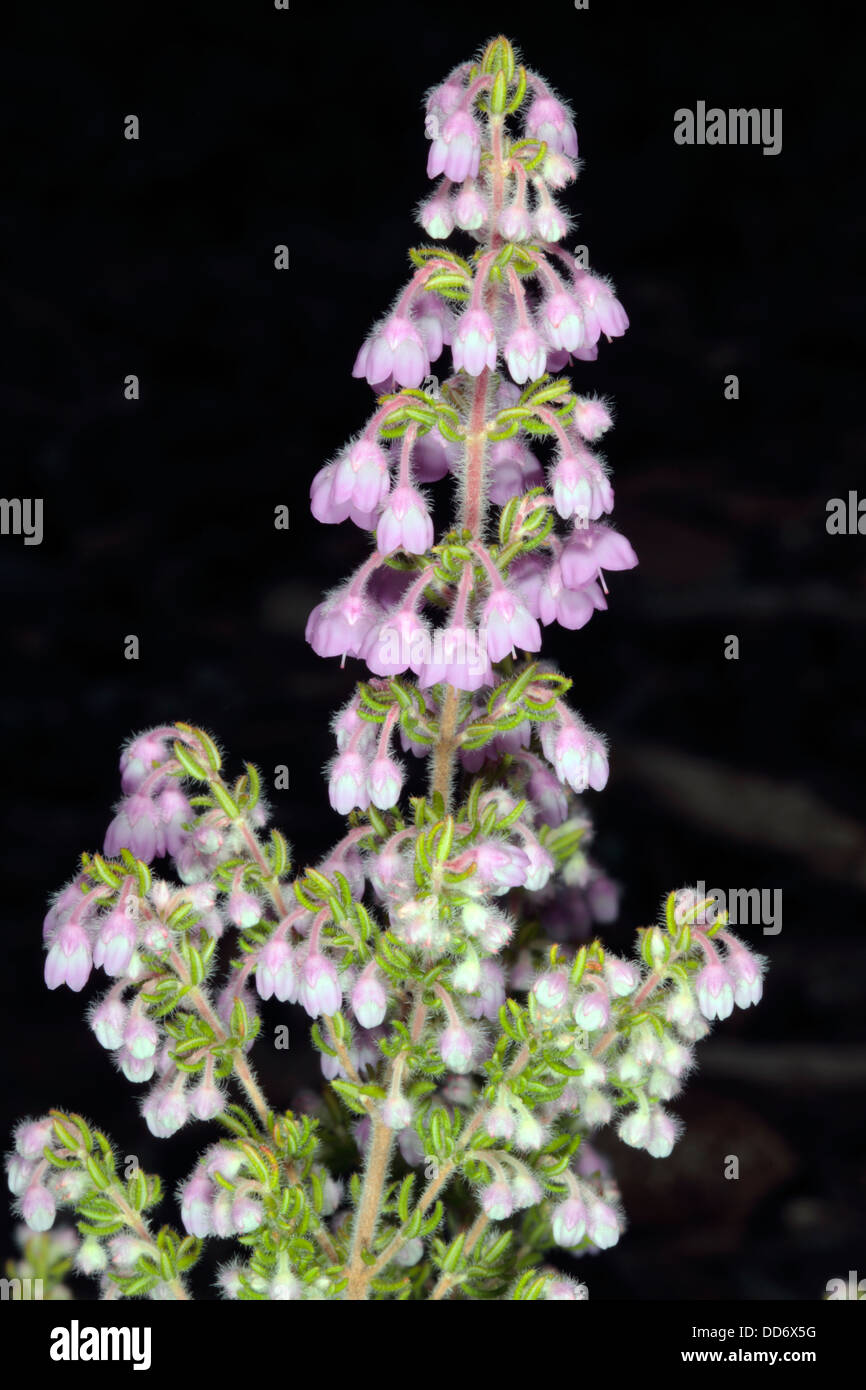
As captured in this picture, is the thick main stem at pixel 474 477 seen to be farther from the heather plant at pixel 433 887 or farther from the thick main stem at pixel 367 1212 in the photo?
the thick main stem at pixel 367 1212

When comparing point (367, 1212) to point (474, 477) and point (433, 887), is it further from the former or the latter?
point (474, 477)

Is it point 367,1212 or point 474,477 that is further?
point 367,1212

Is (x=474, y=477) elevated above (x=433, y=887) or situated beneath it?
elevated above

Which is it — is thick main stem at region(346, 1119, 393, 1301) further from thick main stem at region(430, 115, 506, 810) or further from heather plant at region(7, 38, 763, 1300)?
thick main stem at region(430, 115, 506, 810)

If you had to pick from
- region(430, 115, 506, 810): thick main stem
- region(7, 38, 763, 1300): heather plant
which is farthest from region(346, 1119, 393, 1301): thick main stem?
region(430, 115, 506, 810): thick main stem

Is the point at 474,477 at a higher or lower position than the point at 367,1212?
Answer: higher

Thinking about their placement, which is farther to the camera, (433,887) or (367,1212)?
(367,1212)

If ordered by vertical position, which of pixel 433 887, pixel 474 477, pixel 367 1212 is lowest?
pixel 367 1212

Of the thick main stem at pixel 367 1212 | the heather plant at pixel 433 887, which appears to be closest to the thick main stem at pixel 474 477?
the heather plant at pixel 433 887

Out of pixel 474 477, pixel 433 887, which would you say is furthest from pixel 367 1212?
pixel 474 477
